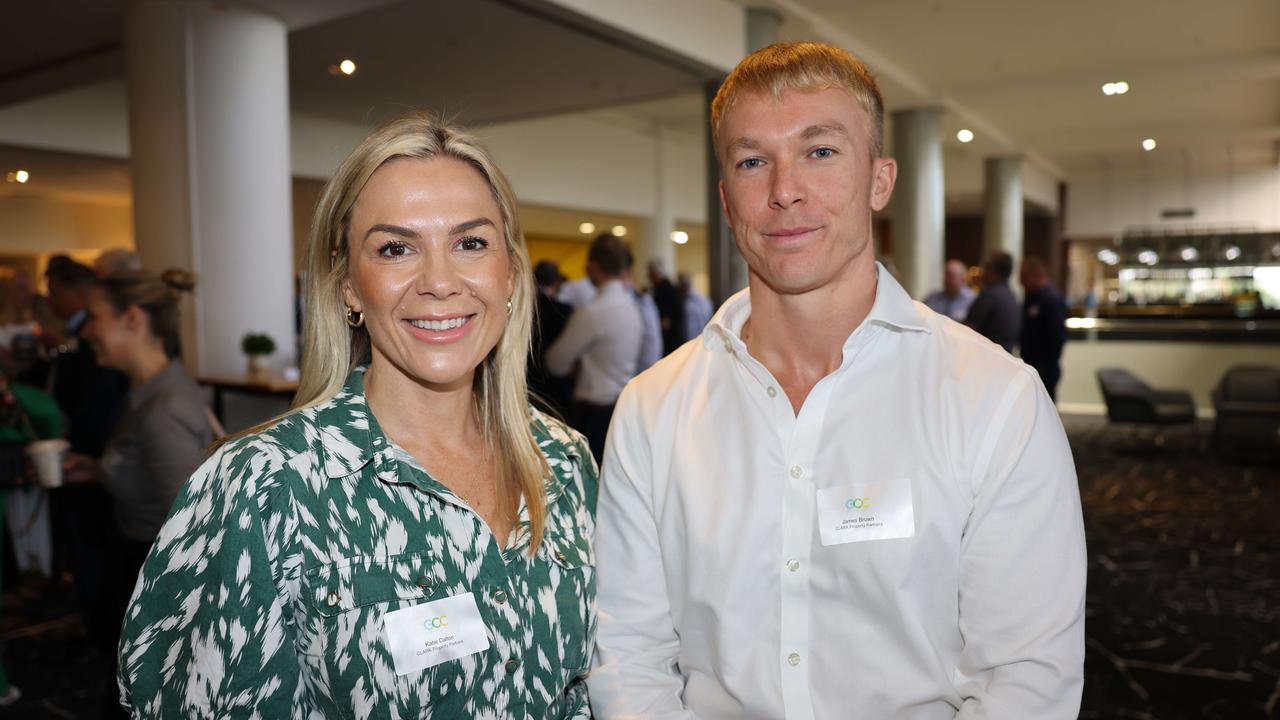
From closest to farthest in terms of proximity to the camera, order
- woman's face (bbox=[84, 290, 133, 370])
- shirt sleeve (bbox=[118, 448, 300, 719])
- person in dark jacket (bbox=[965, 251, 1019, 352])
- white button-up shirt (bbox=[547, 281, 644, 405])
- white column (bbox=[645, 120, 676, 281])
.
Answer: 1. shirt sleeve (bbox=[118, 448, 300, 719])
2. woman's face (bbox=[84, 290, 133, 370])
3. white button-up shirt (bbox=[547, 281, 644, 405])
4. person in dark jacket (bbox=[965, 251, 1019, 352])
5. white column (bbox=[645, 120, 676, 281])

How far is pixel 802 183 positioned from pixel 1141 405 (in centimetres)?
826

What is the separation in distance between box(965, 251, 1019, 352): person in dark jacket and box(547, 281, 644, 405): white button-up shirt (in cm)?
335

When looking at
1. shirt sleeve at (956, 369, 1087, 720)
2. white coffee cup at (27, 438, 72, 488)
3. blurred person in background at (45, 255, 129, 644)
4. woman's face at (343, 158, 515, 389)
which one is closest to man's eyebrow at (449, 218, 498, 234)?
woman's face at (343, 158, 515, 389)

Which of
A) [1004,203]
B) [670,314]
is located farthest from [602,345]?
[1004,203]

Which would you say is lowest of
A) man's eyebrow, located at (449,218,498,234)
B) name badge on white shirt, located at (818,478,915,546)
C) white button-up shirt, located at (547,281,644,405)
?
name badge on white shirt, located at (818,478,915,546)

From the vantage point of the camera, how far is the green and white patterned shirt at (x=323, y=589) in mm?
1215

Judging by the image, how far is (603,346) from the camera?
5.58 metres

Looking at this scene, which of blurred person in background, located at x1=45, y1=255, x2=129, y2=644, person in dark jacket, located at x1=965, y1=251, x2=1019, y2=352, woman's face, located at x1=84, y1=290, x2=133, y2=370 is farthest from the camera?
person in dark jacket, located at x1=965, y1=251, x2=1019, y2=352

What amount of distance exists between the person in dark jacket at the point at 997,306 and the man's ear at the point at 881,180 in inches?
246

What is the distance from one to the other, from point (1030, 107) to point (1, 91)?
12.1 meters

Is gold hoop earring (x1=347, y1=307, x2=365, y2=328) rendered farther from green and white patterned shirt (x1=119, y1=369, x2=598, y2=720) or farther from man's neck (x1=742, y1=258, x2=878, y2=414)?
man's neck (x1=742, y1=258, x2=878, y2=414)

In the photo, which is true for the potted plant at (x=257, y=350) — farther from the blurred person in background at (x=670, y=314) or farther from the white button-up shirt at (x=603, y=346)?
the blurred person in background at (x=670, y=314)

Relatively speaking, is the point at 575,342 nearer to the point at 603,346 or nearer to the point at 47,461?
the point at 603,346

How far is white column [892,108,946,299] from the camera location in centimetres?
1156
